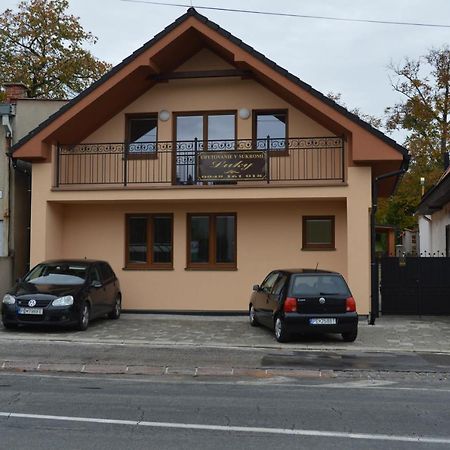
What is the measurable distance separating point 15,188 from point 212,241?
5.90m

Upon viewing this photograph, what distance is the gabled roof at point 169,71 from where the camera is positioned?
1495 cm

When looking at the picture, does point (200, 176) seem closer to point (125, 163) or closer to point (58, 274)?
point (125, 163)

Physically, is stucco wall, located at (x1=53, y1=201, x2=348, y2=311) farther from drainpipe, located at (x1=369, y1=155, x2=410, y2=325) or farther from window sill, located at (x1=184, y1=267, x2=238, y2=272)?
drainpipe, located at (x1=369, y1=155, x2=410, y2=325)

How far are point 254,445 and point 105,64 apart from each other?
31.8 m

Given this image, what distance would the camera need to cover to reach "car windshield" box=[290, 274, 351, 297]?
38.6 ft

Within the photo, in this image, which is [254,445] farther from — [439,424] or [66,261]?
[66,261]

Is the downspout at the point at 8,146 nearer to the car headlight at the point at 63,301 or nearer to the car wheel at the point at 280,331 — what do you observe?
the car headlight at the point at 63,301

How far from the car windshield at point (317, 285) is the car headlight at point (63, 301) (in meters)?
4.61

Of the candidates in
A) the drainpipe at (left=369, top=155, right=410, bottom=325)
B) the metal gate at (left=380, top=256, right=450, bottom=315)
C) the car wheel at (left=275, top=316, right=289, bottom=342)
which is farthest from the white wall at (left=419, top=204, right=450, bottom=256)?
the car wheel at (left=275, top=316, right=289, bottom=342)

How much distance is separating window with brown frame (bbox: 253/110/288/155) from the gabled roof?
2.12ft

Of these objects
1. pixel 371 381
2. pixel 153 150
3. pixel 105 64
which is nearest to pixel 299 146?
pixel 153 150

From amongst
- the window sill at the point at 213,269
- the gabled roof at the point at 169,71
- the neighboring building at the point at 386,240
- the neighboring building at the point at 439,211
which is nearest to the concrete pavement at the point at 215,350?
the window sill at the point at 213,269

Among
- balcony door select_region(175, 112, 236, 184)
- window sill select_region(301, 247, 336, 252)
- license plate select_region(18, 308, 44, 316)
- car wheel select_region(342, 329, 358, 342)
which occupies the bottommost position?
car wheel select_region(342, 329, 358, 342)

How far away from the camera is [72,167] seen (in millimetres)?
17422
